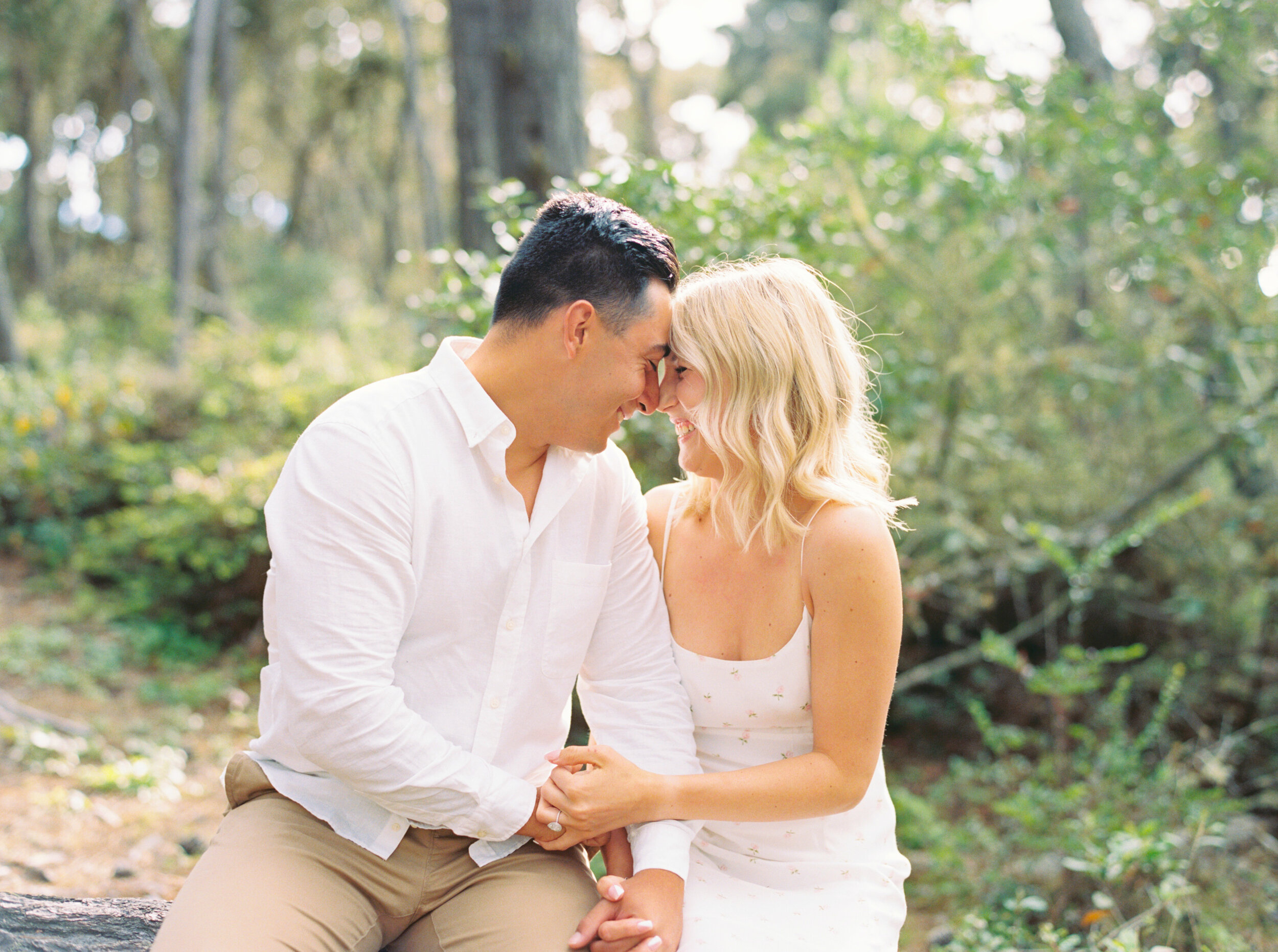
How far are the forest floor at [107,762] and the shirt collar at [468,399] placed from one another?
1876 millimetres

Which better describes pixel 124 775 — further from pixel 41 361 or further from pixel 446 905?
pixel 41 361

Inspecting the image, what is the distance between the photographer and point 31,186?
762 inches

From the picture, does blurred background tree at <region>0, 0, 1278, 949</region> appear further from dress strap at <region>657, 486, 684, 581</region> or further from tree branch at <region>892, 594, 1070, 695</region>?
dress strap at <region>657, 486, 684, 581</region>

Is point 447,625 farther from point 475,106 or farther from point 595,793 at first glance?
point 475,106

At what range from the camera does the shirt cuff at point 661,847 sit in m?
2.08

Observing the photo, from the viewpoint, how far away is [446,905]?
2105 millimetres

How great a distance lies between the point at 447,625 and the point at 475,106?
13.8 ft

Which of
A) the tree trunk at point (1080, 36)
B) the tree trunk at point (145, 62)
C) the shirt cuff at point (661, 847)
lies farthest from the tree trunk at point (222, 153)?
the shirt cuff at point (661, 847)

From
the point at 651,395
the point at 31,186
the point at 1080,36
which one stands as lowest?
the point at 651,395

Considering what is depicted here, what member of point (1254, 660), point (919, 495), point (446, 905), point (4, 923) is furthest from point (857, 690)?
point (1254, 660)

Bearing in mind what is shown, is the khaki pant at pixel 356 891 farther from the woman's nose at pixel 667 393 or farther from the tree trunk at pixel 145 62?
the tree trunk at pixel 145 62

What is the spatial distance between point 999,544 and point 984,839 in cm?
160

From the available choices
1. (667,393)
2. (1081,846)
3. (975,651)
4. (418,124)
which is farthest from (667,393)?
(418,124)

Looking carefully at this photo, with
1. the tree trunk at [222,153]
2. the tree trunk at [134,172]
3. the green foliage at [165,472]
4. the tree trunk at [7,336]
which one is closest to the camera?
the green foliage at [165,472]
